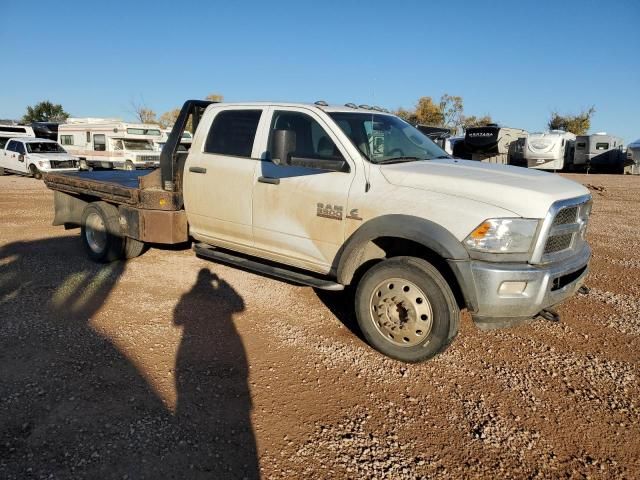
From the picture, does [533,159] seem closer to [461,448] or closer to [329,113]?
[329,113]

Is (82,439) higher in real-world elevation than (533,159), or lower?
lower

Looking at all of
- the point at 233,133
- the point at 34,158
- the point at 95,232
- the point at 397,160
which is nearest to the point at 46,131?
the point at 34,158

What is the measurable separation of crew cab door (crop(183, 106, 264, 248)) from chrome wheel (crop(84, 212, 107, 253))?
160 cm

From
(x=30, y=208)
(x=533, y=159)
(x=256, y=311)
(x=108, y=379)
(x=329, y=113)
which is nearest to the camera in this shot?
(x=108, y=379)

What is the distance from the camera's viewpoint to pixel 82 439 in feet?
8.78

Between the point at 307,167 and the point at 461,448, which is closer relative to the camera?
the point at 461,448

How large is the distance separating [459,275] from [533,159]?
24.1m

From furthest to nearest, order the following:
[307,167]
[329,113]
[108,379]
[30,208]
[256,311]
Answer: [30,208] → [256,311] → [329,113] → [307,167] → [108,379]

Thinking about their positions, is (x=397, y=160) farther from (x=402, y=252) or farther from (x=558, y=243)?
(x=558, y=243)

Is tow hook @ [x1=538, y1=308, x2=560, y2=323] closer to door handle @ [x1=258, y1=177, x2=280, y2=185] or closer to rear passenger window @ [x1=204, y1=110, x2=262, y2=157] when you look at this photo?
door handle @ [x1=258, y1=177, x2=280, y2=185]

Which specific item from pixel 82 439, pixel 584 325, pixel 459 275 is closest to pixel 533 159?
pixel 584 325

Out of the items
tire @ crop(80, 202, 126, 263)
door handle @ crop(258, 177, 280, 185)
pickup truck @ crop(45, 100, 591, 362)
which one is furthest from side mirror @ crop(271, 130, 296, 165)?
tire @ crop(80, 202, 126, 263)

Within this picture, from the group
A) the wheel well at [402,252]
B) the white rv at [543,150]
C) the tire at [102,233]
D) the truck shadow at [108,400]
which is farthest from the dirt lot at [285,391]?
the white rv at [543,150]

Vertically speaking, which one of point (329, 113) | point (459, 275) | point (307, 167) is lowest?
point (459, 275)
